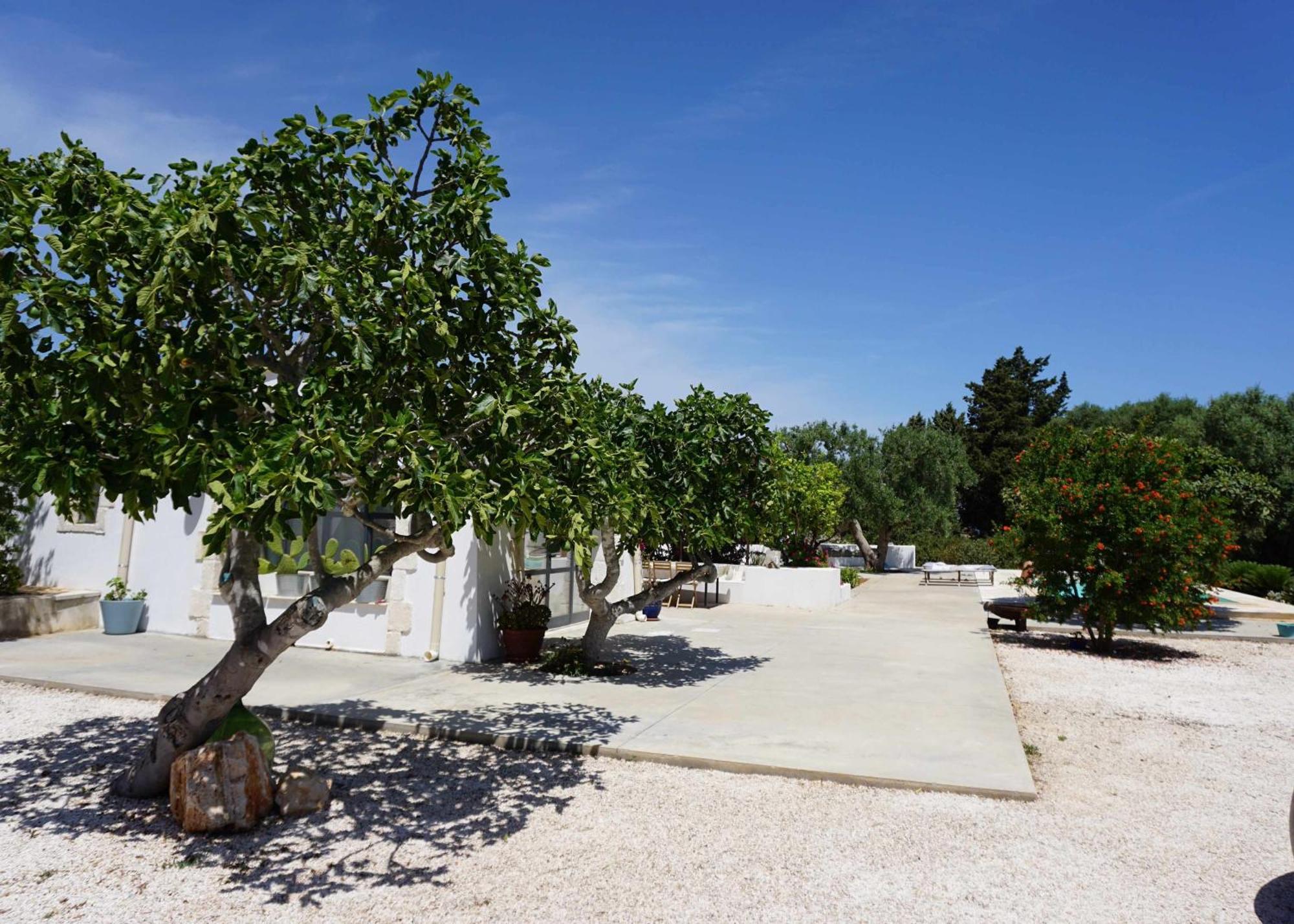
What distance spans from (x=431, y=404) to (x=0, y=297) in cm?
237

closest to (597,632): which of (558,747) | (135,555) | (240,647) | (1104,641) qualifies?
(558,747)

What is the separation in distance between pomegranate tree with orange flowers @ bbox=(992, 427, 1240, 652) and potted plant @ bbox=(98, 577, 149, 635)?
15241mm

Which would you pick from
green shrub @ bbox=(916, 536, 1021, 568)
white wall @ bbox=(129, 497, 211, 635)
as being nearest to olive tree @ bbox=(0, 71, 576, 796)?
white wall @ bbox=(129, 497, 211, 635)

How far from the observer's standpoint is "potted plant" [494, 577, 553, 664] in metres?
12.1

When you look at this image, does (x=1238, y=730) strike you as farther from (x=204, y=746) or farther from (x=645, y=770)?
(x=204, y=746)

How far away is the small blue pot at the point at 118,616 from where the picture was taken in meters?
13.6

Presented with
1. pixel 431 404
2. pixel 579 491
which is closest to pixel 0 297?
pixel 431 404

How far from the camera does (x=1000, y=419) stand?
5706cm

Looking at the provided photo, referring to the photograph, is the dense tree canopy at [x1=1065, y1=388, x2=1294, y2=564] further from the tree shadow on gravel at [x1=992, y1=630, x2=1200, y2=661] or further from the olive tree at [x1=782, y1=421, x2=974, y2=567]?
the tree shadow on gravel at [x1=992, y1=630, x2=1200, y2=661]

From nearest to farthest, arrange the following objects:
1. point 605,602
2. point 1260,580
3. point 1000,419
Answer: point 605,602 → point 1260,580 → point 1000,419

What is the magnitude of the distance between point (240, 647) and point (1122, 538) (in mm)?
13221

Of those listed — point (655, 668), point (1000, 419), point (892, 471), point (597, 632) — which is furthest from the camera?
point (1000, 419)

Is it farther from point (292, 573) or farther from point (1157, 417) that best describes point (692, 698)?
point (1157, 417)

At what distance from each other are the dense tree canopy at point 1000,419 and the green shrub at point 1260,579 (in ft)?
70.3
